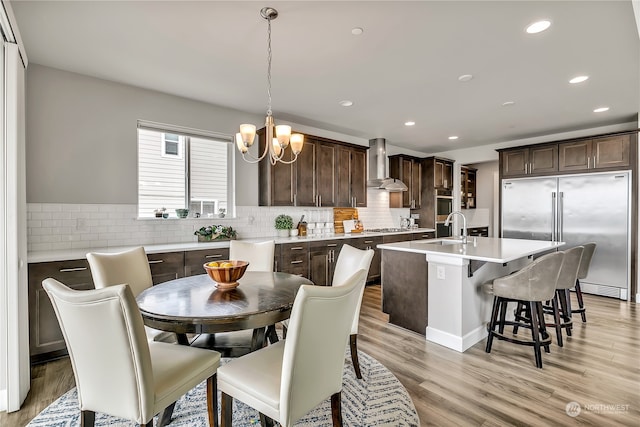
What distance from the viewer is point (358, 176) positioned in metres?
5.42

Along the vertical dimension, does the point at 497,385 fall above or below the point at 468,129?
below

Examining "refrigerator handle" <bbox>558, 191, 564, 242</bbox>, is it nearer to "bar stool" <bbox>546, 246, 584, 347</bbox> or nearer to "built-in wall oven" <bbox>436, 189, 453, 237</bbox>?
"built-in wall oven" <bbox>436, 189, 453, 237</bbox>

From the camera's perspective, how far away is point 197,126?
394cm

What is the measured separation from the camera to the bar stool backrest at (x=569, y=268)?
2.90 m

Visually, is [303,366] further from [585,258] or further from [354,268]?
[585,258]

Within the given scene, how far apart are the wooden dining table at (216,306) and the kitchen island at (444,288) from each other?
1.45 m

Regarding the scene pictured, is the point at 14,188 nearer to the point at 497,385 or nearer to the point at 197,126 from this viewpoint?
the point at 197,126

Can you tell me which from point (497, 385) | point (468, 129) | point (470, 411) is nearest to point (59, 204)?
point (470, 411)

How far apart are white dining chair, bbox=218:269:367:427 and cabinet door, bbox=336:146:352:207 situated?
363 cm

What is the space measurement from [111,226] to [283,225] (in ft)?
7.01

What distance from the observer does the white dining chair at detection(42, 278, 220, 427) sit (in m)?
1.27

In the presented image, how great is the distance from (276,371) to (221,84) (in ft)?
9.79

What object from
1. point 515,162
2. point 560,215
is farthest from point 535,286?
point 515,162

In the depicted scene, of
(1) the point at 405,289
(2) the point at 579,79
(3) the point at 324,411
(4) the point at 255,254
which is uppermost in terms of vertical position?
(2) the point at 579,79
